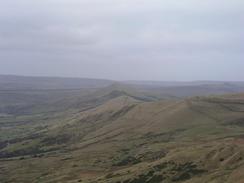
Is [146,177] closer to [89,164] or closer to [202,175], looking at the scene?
[202,175]

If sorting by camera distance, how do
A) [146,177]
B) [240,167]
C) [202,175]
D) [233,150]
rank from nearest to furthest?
[240,167]
[202,175]
[146,177]
[233,150]

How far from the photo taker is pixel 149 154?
183375 mm

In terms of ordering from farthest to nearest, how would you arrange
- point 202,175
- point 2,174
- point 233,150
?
1. point 2,174
2. point 233,150
3. point 202,175

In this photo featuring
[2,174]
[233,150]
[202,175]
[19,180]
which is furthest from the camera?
[2,174]

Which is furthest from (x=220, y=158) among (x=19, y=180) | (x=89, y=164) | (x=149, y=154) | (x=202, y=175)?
(x=19, y=180)

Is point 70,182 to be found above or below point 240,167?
below

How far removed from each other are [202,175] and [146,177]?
783 inches

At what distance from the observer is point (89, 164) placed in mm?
184750

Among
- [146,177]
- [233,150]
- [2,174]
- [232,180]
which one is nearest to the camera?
[232,180]

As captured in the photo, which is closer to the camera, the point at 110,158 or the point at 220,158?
the point at 220,158

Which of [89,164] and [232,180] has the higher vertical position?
[232,180]

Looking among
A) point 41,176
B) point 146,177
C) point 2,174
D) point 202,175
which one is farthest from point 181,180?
point 2,174

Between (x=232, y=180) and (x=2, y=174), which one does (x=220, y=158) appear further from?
(x=2, y=174)

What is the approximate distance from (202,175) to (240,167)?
477 inches
